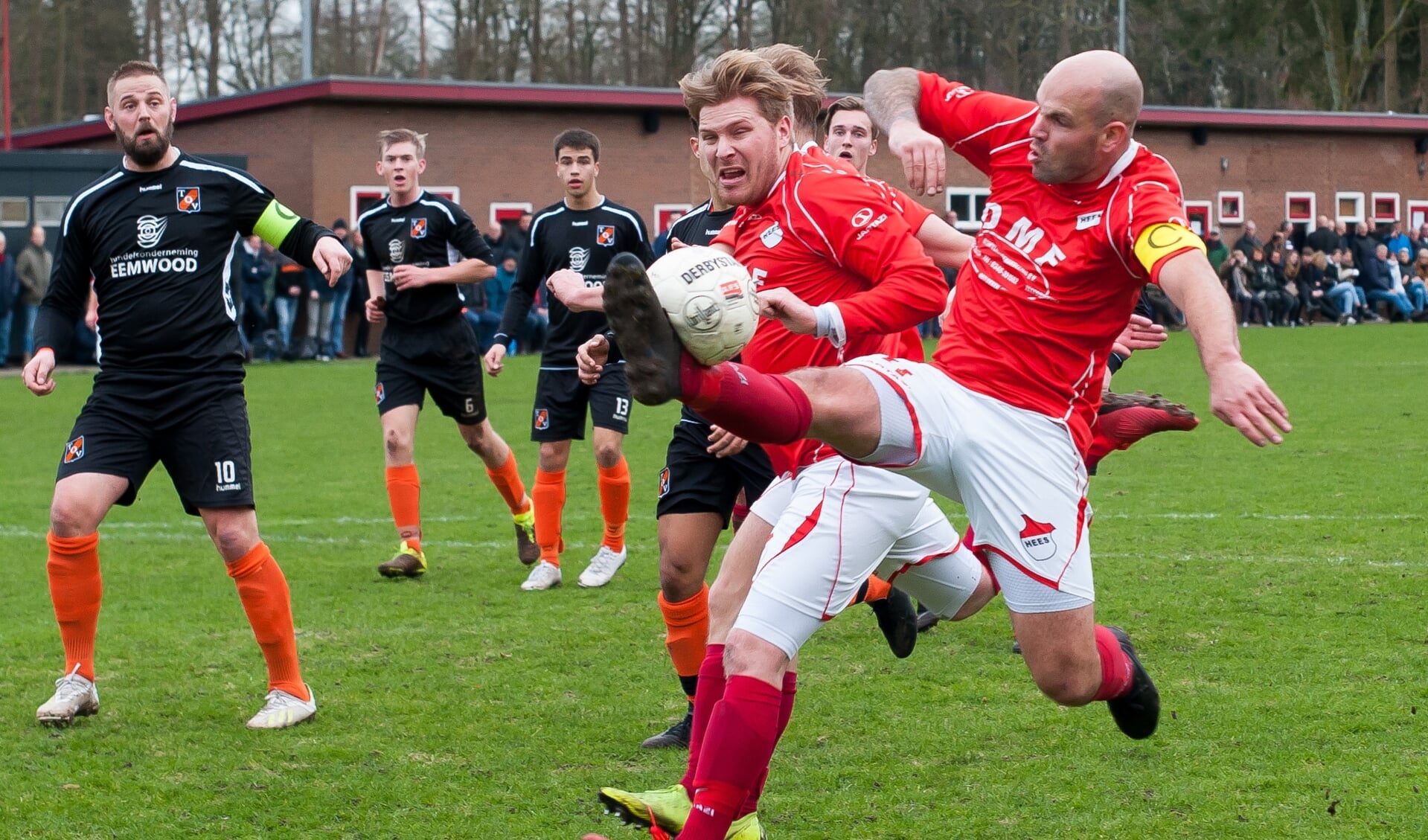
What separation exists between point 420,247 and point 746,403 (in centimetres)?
557

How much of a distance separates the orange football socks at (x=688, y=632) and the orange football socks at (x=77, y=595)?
79.3 inches

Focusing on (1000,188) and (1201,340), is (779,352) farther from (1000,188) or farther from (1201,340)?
(1201,340)

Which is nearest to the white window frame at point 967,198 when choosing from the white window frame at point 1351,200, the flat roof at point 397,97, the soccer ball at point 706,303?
the flat roof at point 397,97

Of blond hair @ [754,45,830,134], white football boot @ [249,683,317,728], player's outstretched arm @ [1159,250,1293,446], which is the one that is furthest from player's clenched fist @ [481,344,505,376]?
player's outstretched arm @ [1159,250,1293,446]

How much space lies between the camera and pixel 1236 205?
35.3m

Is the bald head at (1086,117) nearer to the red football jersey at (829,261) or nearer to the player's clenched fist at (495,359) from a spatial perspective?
the red football jersey at (829,261)

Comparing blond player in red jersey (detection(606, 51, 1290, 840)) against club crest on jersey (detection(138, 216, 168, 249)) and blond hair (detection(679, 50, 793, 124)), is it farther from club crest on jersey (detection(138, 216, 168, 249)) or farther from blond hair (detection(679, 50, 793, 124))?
club crest on jersey (detection(138, 216, 168, 249))

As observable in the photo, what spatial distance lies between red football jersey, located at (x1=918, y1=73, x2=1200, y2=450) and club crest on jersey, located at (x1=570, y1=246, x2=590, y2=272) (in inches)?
172

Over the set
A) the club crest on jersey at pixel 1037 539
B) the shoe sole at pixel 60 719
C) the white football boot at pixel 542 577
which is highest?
the club crest on jersey at pixel 1037 539

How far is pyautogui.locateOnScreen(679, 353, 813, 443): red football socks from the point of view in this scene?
359 centimetres

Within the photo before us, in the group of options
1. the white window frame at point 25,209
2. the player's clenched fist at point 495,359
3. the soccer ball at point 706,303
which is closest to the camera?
the soccer ball at point 706,303

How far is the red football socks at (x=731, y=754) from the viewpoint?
146 inches

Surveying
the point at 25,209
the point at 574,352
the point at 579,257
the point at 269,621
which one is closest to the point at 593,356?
the point at 269,621

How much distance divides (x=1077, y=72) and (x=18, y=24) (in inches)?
1457
